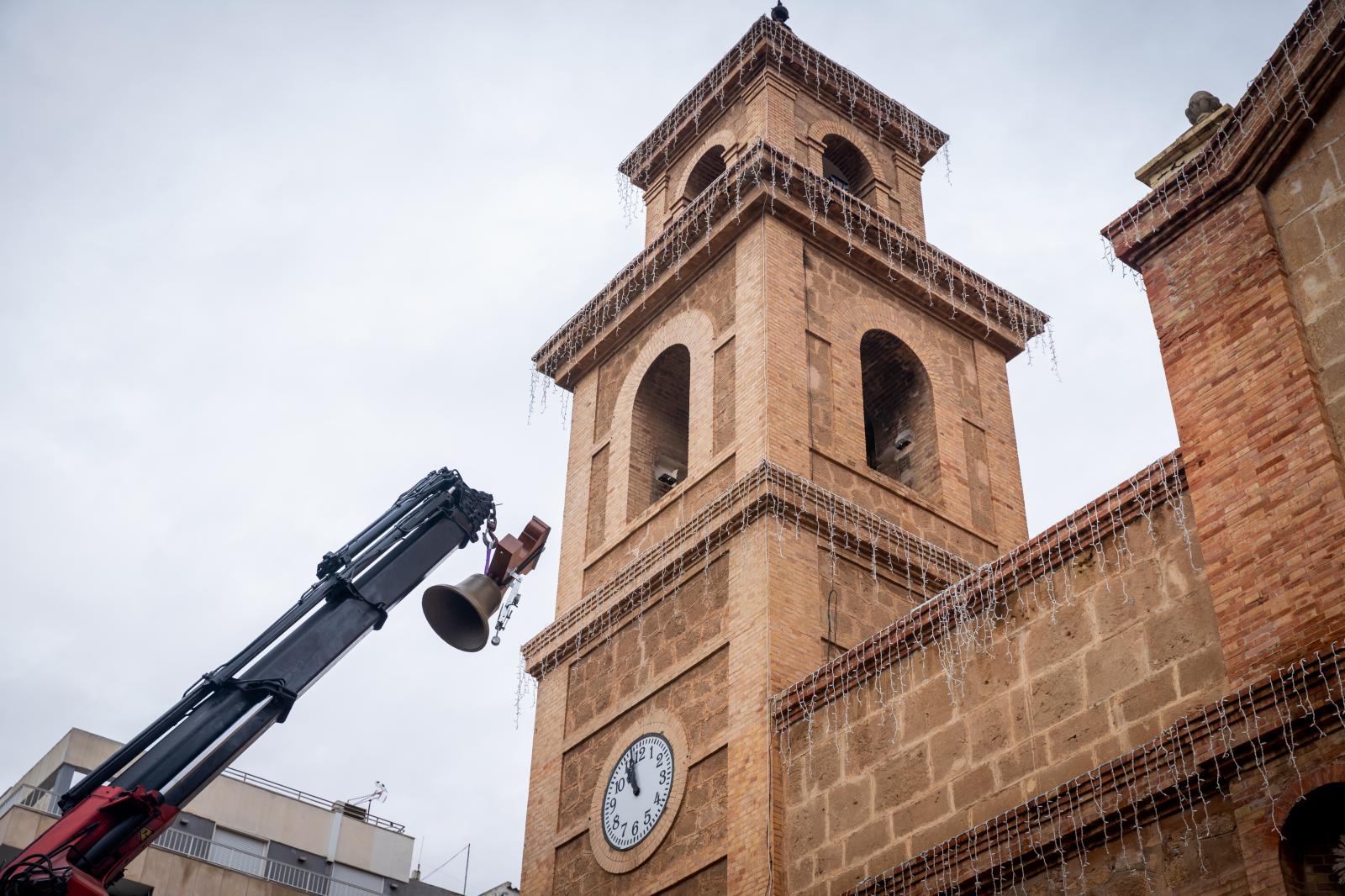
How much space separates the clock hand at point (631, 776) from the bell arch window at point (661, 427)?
4.43 meters

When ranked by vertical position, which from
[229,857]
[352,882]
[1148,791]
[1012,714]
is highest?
[352,882]

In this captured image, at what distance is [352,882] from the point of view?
33.4 metres

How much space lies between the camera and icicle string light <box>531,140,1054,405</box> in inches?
893

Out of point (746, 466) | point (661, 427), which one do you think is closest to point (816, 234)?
point (661, 427)

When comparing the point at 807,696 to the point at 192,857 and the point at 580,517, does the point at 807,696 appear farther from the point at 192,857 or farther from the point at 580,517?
the point at 192,857

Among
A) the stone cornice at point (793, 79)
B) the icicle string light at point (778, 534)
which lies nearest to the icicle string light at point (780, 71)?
the stone cornice at point (793, 79)

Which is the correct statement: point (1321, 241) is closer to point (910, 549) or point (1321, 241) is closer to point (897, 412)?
point (910, 549)

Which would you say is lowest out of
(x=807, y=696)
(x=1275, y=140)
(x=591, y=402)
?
(x=807, y=696)

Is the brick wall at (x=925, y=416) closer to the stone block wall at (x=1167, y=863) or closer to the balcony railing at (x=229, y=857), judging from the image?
the stone block wall at (x=1167, y=863)

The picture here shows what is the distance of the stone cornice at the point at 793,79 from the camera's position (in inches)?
1040

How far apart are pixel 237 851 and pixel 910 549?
1732 centimetres

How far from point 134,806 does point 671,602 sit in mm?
6863

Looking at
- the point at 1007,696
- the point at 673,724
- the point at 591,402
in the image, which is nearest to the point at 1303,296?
the point at 1007,696

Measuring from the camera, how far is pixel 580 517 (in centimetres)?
2322
